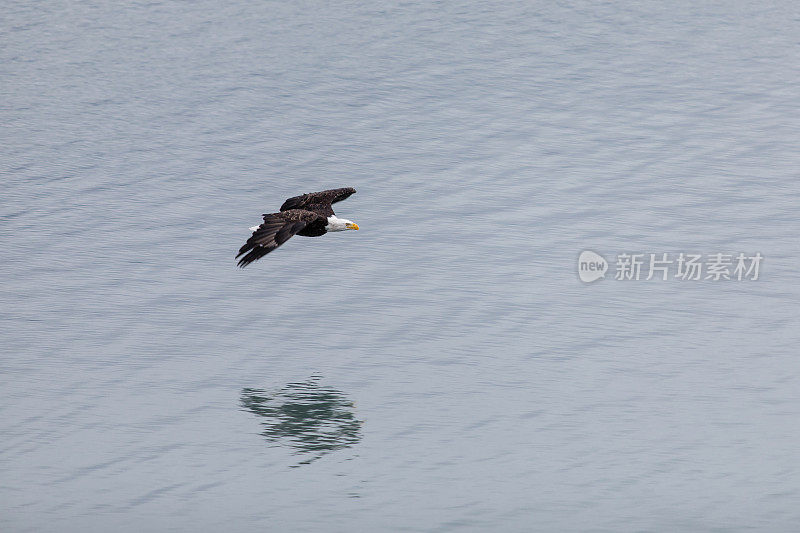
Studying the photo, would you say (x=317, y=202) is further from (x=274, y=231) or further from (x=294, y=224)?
(x=274, y=231)

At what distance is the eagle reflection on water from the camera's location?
37.1 metres

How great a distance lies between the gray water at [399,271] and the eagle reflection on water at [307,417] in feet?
0.46

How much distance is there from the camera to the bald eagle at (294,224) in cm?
3531

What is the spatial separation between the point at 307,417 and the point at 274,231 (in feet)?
20.3

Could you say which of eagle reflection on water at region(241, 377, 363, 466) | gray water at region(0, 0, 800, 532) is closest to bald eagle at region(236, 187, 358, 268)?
eagle reflection on water at region(241, 377, 363, 466)

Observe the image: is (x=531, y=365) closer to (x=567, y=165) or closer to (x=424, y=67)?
(x=567, y=165)

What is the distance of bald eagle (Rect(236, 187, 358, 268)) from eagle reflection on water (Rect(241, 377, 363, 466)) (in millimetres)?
4875

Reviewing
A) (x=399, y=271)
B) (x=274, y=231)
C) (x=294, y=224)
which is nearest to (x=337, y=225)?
(x=294, y=224)

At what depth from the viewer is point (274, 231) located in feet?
119

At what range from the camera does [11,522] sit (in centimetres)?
3212

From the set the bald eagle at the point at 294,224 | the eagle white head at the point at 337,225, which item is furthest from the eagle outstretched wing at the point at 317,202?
the eagle white head at the point at 337,225

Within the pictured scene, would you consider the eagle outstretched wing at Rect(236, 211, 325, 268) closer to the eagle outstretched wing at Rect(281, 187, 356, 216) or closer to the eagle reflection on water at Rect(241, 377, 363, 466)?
the eagle outstretched wing at Rect(281, 187, 356, 216)

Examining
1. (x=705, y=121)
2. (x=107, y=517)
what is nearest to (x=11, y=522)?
(x=107, y=517)

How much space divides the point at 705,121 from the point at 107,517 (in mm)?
43981
